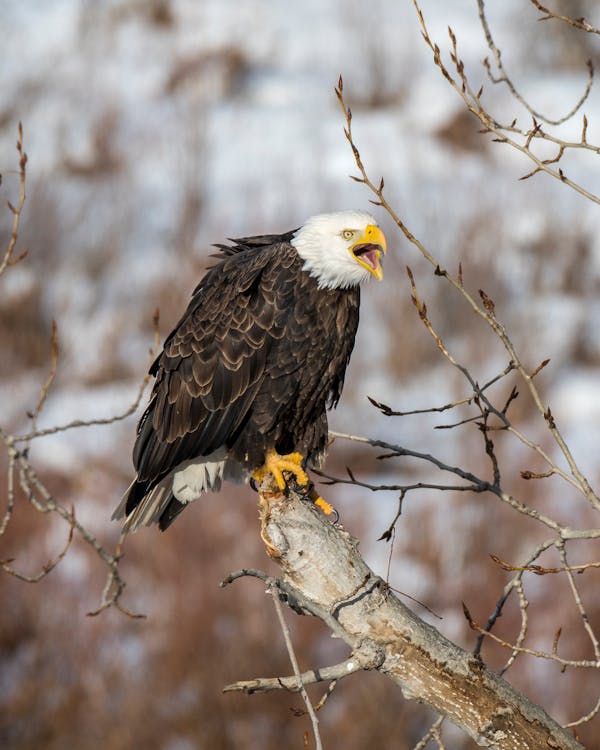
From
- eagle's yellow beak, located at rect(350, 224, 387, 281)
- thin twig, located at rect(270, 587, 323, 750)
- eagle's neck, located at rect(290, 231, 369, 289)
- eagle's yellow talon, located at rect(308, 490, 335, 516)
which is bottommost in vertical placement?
eagle's yellow talon, located at rect(308, 490, 335, 516)

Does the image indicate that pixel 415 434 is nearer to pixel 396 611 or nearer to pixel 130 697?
pixel 130 697

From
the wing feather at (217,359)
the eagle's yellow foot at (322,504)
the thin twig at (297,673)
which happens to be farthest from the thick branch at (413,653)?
the wing feather at (217,359)

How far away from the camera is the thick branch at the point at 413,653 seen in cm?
285

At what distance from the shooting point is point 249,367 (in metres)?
3.99

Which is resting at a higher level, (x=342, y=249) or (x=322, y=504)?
(x=342, y=249)

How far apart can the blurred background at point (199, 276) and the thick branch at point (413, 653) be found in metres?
5.63

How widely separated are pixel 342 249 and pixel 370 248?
14 centimetres

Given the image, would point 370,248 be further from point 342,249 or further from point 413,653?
point 413,653

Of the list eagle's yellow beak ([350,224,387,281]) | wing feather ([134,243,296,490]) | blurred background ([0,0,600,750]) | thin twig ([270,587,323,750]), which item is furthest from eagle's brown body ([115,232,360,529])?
blurred background ([0,0,600,750])

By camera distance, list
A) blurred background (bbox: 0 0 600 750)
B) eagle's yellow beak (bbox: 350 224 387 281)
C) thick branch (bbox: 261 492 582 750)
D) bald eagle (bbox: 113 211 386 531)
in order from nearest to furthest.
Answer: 1. thick branch (bbox: 261 492 582 750)
2. eagle's yellow beak (bbox: 350 224 387 281)
3. bald eagle (bbox: 113 211 386 531)
4. blurred background (bbox: 0 0 600 750)

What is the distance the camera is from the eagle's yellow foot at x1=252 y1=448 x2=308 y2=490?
3965mm

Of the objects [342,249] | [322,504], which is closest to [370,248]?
[342,249]

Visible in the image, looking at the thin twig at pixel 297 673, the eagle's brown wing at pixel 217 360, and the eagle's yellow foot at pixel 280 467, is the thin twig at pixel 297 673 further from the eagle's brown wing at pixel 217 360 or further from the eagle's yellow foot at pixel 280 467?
the eagle's brown wing at pixel 217 360

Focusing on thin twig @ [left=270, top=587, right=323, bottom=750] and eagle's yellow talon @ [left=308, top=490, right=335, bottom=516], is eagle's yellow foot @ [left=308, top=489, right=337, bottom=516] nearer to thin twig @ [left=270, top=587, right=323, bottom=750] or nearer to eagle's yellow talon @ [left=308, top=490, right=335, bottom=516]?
eagle's yellow talon @ [left=308, top=490, right=335, bottom=516]
